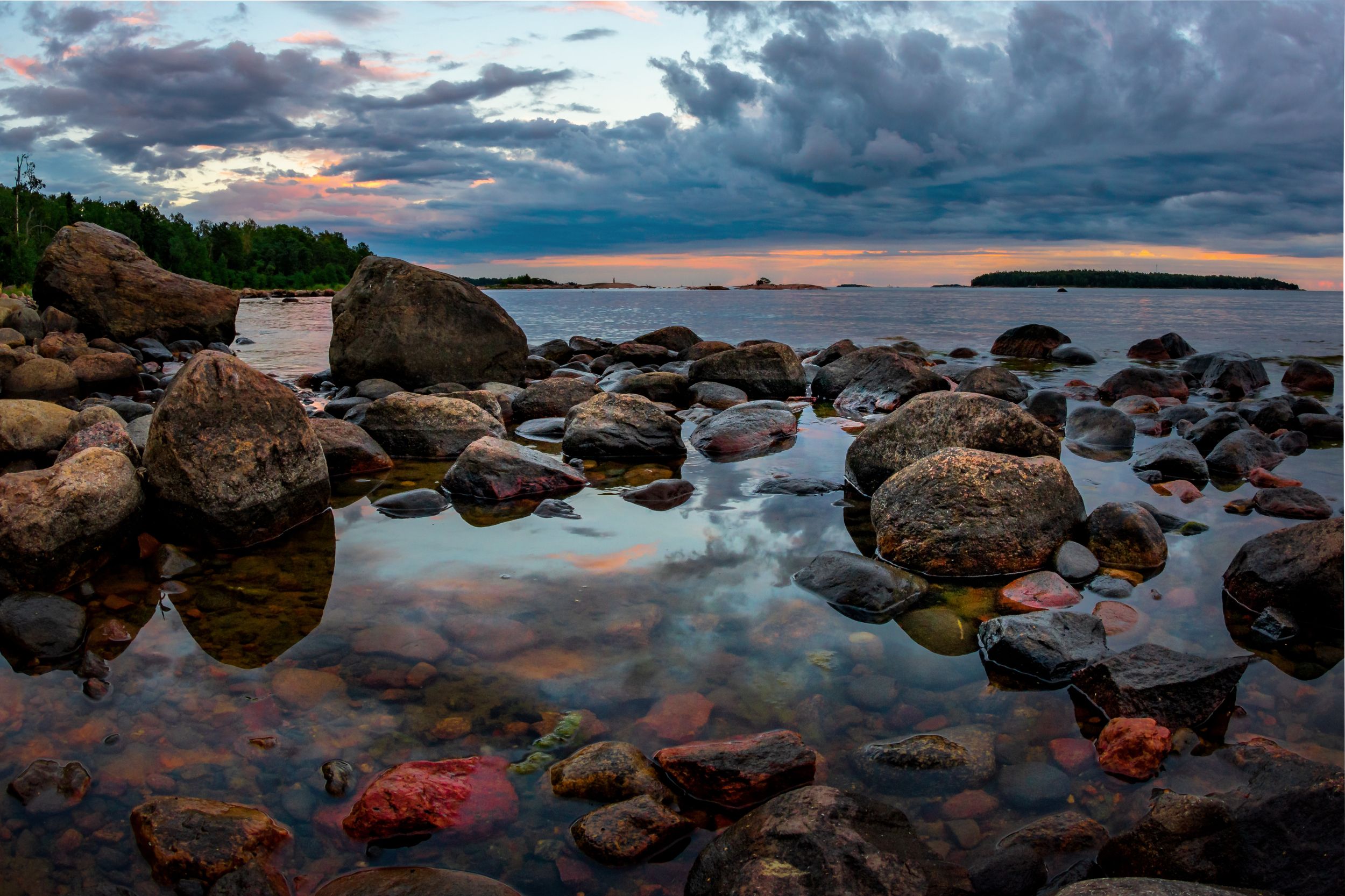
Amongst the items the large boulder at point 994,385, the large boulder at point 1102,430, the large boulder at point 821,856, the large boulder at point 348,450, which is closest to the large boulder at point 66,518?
the large boulder at point 348,450

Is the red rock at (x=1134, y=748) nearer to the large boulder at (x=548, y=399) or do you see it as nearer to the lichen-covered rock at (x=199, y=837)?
the lichen-covered rock at (x=199, y=837)

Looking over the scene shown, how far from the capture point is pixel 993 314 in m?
49.8

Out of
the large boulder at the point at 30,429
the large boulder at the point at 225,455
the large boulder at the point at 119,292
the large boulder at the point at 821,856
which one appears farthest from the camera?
the large boulder at the point at 119,292

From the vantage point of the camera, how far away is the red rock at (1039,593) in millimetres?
5184

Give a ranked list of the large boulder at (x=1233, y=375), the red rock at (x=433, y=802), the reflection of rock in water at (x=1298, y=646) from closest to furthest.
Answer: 1. the red rock at (x=433, y=802)
2. the reflection of rock in water at (x=1298, y=646)
3. the large boulder at (x=1233, y=375)

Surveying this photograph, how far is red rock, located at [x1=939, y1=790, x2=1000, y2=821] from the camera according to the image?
3.24m

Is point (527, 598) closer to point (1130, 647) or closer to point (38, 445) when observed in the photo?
point (1130, 647)

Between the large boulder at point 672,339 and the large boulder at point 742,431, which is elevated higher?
the large boulder at point 672,339

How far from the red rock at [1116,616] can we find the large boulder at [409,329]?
11.3 metres

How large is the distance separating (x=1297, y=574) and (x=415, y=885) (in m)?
5.47

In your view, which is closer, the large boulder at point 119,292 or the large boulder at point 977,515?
the large boulder at point 977,515

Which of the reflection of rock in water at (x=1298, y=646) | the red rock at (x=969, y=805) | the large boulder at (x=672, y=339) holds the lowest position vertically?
the red rock at (x=969, y=805)

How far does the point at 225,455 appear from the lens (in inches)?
243

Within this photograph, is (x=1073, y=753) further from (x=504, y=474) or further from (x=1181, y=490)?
(x=504, y=474)
